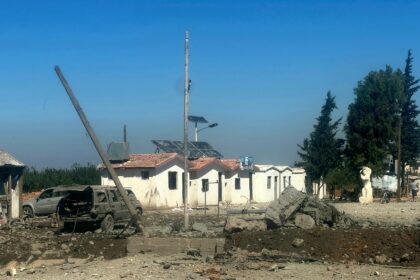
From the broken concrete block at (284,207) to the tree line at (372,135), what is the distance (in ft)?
89.6

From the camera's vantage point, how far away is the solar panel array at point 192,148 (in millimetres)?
52987

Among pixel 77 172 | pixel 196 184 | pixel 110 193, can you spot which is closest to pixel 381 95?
pixel 196 184

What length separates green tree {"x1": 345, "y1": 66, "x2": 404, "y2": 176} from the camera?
52719 mm

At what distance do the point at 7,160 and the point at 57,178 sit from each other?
94.9 ft

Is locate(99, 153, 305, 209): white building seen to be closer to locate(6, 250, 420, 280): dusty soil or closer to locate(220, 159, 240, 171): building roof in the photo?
locate(220, 159, 240, 171): building roof

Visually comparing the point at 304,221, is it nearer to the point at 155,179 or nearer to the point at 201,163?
the point at 155,179

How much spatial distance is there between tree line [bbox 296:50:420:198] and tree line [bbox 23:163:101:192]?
20.2 meters

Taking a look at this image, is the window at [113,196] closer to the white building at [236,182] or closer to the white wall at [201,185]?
the white wall at [201,185]

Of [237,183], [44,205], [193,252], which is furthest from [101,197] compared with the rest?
[237,183]

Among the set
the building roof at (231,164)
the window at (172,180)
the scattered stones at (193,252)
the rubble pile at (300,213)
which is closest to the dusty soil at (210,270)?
the scattered stones at (193,252)

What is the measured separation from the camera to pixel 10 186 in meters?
29.8

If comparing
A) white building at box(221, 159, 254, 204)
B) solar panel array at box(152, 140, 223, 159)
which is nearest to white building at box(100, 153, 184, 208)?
solar panel array at box(152, 140, 223, 159)

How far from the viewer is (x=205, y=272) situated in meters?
14.8

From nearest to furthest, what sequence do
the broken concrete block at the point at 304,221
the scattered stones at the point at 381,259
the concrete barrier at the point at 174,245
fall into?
the scattered stones at the point at 381,259 → the concrete barrier at the point at 174,245 → the broken concrete block at the point at 304,221
